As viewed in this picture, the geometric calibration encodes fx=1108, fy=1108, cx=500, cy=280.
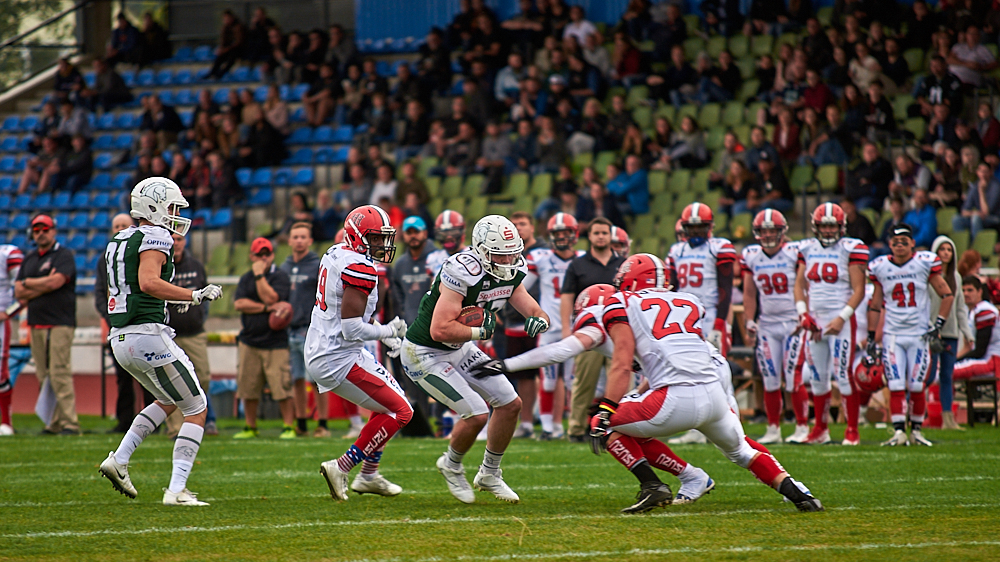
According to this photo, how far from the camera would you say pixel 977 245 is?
45.8ft

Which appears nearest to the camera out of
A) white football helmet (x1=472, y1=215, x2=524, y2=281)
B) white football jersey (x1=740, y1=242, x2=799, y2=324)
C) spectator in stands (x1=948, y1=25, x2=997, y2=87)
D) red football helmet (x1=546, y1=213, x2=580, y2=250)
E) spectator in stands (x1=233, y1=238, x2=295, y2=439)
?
white football helmet (x1=472, y1=215, x2=524, y2=281)

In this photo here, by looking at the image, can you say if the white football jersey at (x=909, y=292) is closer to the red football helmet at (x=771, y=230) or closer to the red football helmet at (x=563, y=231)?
the red football helmet at (x=771, y=230)

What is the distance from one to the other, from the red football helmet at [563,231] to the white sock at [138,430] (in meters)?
5.21

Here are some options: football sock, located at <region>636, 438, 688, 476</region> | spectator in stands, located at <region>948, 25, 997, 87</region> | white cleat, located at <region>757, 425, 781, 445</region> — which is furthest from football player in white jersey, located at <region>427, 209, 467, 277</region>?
spectator in stands, located at <region>948, 25, 997, 87</region>

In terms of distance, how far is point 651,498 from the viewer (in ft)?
19.7

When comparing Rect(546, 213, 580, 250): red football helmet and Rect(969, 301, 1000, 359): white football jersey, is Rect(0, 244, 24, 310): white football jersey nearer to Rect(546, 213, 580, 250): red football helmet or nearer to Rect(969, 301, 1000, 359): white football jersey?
Rect(546, 213, 580, 250): red football helmet

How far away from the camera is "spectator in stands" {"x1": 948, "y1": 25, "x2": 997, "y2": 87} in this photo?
15695mm

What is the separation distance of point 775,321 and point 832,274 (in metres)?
0.73

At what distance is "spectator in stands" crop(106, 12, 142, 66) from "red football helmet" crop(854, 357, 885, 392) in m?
18.0

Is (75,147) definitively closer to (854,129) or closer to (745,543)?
(854,129)

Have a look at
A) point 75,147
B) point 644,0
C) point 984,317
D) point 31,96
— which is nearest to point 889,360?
point 984,317

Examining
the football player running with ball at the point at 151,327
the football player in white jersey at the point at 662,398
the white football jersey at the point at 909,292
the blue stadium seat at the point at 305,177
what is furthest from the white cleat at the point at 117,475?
the blue stadium seat at the point at 305,177

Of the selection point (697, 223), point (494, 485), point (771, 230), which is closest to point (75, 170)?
point (697, 223)

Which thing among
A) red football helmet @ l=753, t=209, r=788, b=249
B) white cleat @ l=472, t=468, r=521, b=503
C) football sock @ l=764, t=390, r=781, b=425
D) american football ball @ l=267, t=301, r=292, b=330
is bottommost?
football sock @ l=764, t=390, r=781, b=425
